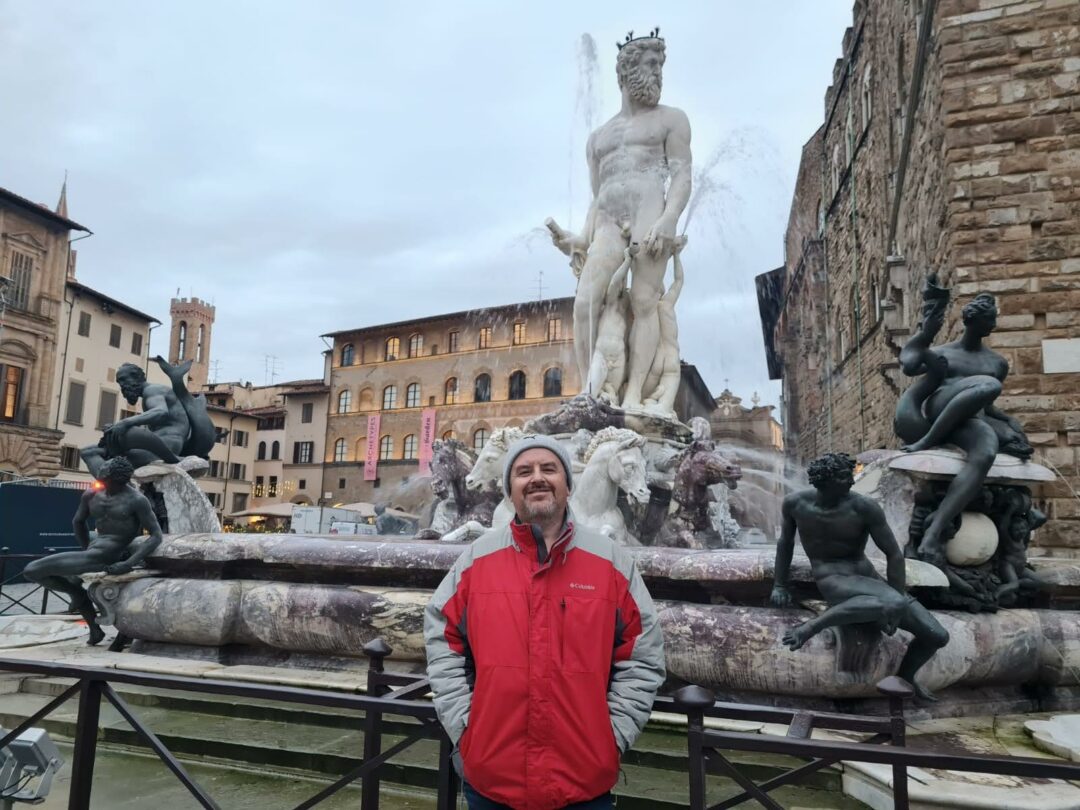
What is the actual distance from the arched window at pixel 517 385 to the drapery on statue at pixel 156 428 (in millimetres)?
37949

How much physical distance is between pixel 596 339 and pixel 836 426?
59.5ft

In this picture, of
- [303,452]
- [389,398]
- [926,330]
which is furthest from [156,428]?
[303,452]

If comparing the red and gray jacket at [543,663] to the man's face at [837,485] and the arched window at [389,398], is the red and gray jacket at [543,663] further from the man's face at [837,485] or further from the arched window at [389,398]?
the arched window at [389,398]

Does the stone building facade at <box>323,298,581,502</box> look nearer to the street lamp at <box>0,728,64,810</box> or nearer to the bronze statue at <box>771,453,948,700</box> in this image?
the bronze statue at <box>771,453,948,700</box>

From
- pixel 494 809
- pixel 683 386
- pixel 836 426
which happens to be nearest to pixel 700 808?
pixel 494 809

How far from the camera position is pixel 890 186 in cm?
1541

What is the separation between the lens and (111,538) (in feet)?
15.7

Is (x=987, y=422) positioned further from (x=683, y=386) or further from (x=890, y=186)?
(x=683, y=386)

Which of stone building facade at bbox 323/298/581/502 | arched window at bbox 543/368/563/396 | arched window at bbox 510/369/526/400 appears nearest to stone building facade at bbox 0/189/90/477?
stone building facade at bbox 323/298/581/502

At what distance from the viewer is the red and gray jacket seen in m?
1.74

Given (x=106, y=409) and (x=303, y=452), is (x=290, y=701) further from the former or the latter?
(x=303, y=452)

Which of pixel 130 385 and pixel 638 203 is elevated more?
pixel 638 203

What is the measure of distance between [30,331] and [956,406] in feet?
132

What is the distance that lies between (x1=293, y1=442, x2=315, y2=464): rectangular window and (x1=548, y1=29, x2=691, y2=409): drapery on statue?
46351 mm
